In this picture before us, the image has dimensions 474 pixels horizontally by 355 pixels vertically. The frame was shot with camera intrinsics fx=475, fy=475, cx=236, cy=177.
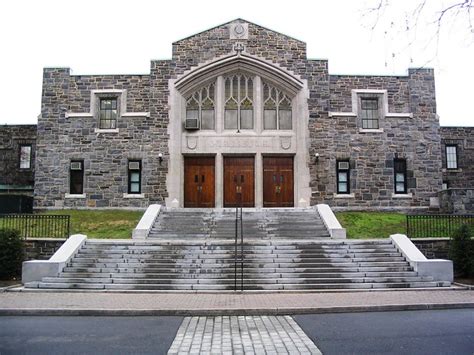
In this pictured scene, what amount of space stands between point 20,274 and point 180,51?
1369 cm

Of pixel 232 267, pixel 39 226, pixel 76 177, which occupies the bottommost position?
pixel 232 267

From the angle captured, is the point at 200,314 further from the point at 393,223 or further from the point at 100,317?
the point at 393,223

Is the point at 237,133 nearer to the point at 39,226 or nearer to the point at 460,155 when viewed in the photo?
the point at 39,226

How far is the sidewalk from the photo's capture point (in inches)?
377

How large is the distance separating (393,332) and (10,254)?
11.0 meters

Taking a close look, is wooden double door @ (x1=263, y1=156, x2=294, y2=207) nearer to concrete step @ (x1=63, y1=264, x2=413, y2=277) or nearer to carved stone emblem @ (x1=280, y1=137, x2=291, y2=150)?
carved stone emblem @ (x1=280, y1=137, x2=291, y2=150)

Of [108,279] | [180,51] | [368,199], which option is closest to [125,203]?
[180,51]

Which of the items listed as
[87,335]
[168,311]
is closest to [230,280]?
[168,311]

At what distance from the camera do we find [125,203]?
22938 millimetres

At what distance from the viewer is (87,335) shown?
768 cm

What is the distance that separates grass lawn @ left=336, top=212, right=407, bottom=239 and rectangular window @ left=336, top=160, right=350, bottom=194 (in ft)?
5.20

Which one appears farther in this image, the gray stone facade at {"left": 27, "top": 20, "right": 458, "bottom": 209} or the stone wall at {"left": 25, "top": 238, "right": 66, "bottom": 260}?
the gray stone facade at {"left": 27, "top": 20, "right": 458, "bottom": 209}

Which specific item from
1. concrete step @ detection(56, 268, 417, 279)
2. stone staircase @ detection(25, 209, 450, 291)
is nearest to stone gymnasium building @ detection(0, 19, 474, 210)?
stone staircase @ detection(25, 209, 450, 291)

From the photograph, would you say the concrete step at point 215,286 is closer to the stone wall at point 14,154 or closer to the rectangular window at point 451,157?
the stone wall at point 14,154
